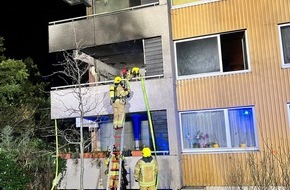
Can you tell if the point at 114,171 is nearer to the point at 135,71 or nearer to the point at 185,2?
the point at 135,71

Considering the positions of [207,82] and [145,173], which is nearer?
[145,173]

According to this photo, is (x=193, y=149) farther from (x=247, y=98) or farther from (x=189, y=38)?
(x=189, y=38)

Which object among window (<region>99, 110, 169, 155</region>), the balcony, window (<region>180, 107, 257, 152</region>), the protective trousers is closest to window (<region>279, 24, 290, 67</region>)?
window (<region>180, 107, 257, 152</region>)

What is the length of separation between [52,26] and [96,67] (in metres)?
2.48

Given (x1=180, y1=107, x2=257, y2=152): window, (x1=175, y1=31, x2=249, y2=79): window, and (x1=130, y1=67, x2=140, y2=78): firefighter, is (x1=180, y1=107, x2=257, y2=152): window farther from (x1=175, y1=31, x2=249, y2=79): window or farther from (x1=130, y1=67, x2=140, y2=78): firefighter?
(x1=130, y1=67, x2=140, y2=78): firefighter

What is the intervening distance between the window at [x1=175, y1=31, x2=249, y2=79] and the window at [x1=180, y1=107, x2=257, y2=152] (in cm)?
137

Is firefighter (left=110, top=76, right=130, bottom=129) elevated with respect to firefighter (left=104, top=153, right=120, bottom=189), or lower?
elevated

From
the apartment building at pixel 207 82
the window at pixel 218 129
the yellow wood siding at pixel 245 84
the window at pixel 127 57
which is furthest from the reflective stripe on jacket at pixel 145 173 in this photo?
the window at pixel 127 57

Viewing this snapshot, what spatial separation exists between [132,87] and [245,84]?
373 centimetres

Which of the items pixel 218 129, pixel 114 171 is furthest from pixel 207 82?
pixel 114 171

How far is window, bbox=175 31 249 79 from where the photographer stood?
10898 mm

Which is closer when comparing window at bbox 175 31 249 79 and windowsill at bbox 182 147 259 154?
windowsill at bbox 182 147 259 154

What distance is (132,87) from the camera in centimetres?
1130

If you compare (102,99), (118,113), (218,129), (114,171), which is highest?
(102,99)
